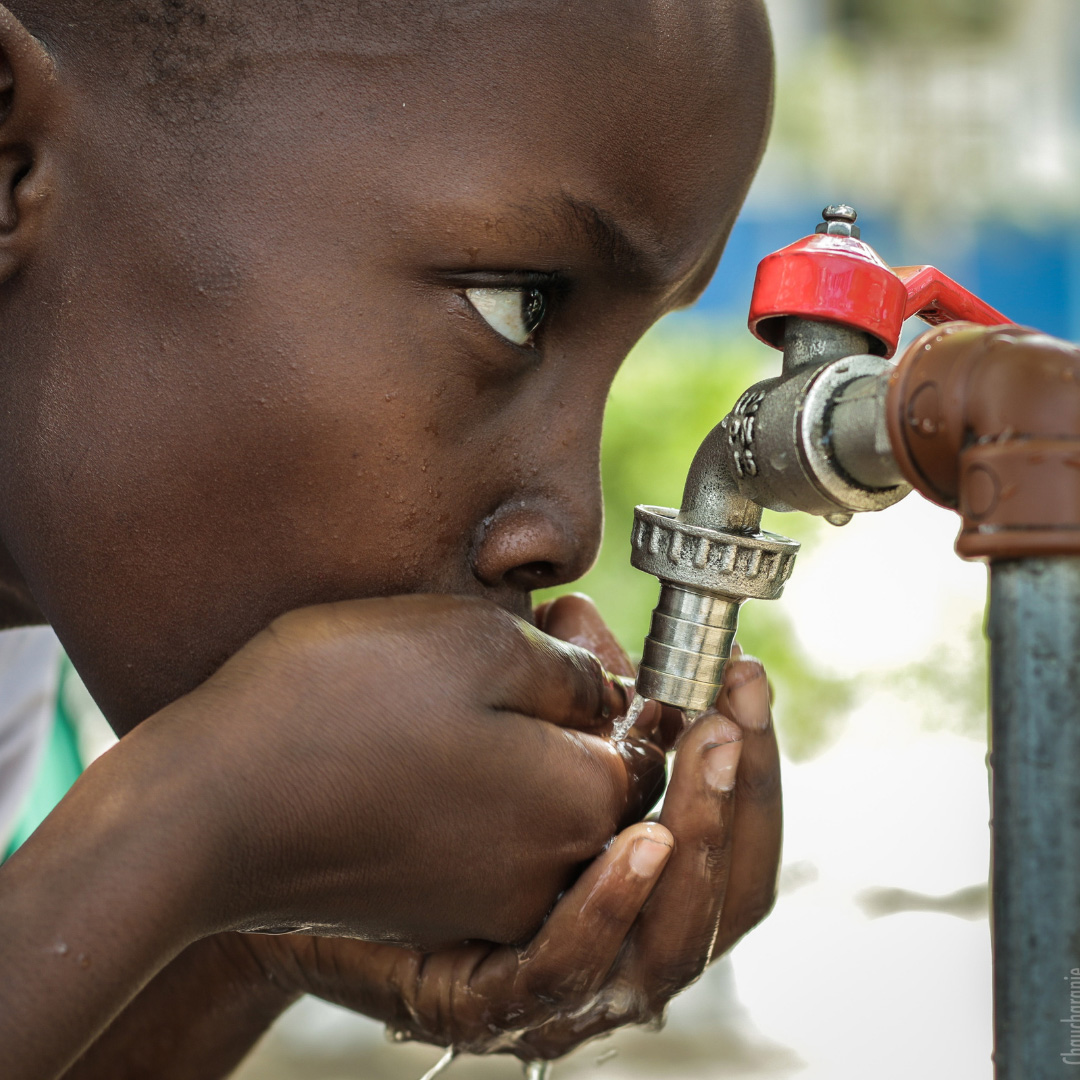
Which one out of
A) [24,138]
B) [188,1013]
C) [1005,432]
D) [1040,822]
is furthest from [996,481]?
[188,1013]

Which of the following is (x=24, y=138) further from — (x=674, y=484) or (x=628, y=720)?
(x=674, y=484)

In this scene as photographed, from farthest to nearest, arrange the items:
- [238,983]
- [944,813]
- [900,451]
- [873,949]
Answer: [944,813], [873,949], [238,983], [900,451]

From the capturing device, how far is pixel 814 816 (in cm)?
276

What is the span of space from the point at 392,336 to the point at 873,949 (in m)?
1.98

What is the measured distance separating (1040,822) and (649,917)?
1.11ft

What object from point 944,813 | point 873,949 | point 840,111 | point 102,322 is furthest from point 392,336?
point 840,111

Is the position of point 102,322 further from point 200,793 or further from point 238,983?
point 238,983

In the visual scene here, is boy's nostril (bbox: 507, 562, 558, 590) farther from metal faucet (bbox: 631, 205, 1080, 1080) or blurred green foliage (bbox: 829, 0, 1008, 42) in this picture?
blurred green foliage (bbox: 829, 0, 1008, 42)

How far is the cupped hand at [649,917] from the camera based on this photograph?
0.74 meters

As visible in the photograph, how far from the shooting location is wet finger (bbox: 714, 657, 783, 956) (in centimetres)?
76

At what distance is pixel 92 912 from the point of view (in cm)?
59

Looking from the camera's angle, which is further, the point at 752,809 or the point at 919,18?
the point at 919,18

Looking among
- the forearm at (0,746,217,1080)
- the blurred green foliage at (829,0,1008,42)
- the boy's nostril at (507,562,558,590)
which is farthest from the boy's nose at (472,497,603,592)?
the blurred green foliage at (829,0,1008,42)

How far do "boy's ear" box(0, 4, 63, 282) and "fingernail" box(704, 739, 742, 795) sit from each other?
1.61 ft
